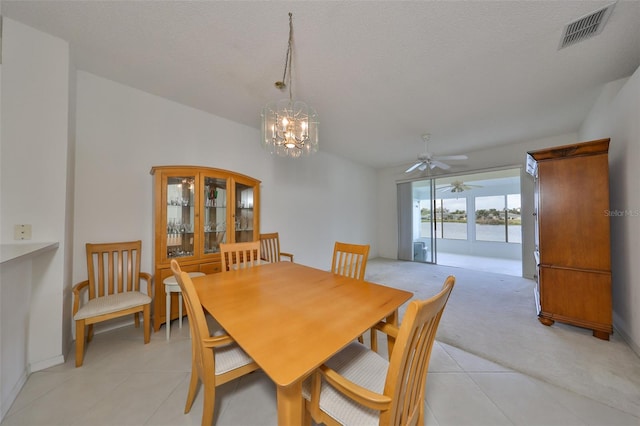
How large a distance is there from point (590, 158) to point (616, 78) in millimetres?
957

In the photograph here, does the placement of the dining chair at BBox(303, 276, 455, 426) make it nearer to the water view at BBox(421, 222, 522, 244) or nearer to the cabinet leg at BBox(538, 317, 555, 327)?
the cabinet leg at BBox(538, 317, 555, 327)

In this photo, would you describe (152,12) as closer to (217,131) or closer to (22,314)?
(217,131)

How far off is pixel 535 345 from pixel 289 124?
3.02 meters

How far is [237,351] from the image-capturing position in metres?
1.23

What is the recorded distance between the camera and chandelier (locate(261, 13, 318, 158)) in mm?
1788

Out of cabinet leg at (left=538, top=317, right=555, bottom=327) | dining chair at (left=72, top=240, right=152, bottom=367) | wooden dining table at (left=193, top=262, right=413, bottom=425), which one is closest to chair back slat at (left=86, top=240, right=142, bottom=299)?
dining chair at (left=72, top=240, right=152, bottom=367)

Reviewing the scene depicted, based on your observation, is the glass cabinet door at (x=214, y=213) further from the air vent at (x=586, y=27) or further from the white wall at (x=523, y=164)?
the white wall at (x=523, y=164)

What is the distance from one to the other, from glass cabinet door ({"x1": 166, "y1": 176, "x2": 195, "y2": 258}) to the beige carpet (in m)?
Answer: 2.94

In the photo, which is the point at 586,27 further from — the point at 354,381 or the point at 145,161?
the point at 145,161

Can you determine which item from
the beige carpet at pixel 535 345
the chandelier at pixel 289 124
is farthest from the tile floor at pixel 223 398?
the chandelier at pixel 289 124

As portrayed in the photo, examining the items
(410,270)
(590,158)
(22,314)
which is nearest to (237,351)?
(22,314)

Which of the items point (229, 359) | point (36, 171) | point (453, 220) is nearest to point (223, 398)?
point (229, 359)

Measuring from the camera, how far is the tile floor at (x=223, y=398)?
1.26m

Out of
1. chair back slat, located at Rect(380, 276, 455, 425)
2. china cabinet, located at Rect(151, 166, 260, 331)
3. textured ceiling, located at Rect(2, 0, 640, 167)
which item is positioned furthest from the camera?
china cabinet, located at Rect(151, 166, 260, 331)
